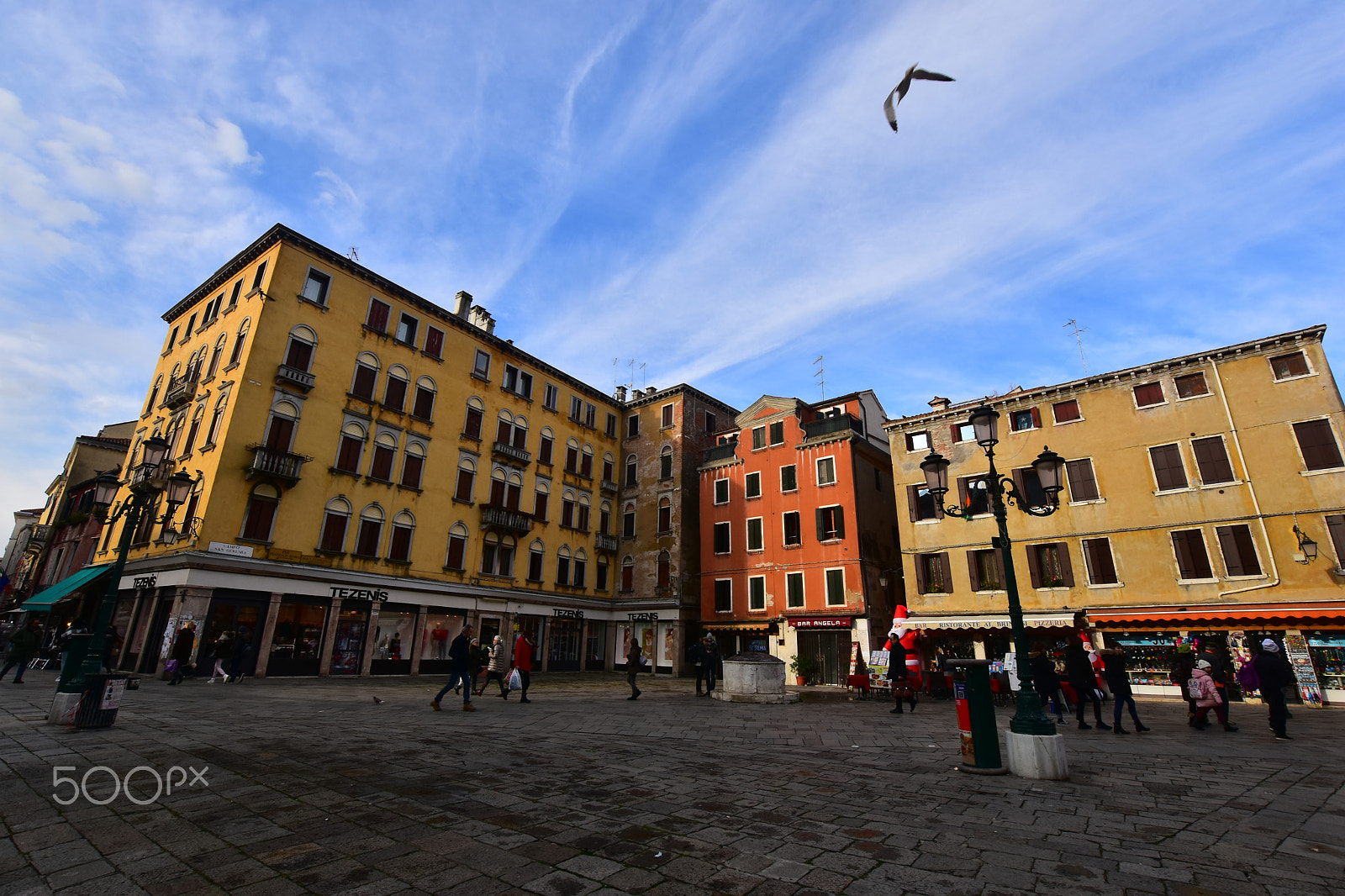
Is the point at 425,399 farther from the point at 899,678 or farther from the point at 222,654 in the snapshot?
the point at 899,678

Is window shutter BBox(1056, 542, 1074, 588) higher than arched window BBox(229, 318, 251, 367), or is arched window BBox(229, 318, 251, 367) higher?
arched window BBox(229, 318, 251, 367)

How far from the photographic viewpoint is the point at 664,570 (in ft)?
112

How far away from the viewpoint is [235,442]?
71.1 ft

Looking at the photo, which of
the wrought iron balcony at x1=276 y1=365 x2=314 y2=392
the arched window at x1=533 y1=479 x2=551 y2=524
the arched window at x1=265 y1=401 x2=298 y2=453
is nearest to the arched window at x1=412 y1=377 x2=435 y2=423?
the wrought iron balcony at x1=276 y1=365 x2=314 y2=392

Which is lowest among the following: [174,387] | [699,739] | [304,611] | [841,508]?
[699,739]

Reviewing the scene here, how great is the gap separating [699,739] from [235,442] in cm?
2075

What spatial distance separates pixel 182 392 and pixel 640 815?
28.3 metres

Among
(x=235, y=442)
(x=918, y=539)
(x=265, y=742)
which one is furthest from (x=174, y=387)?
(x=918, y=539)

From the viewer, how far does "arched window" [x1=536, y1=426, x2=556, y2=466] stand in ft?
110

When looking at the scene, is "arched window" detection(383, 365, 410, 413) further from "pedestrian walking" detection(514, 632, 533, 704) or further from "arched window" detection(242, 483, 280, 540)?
"pedestrian walking" detection(514, 632, 533, 704)

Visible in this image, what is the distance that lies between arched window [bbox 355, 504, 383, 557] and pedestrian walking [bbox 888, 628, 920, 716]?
68.1 feet

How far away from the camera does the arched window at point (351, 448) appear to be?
81.1 ft

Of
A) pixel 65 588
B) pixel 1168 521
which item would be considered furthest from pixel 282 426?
pixel 1168 521

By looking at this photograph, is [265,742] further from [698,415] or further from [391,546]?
[698,415]
